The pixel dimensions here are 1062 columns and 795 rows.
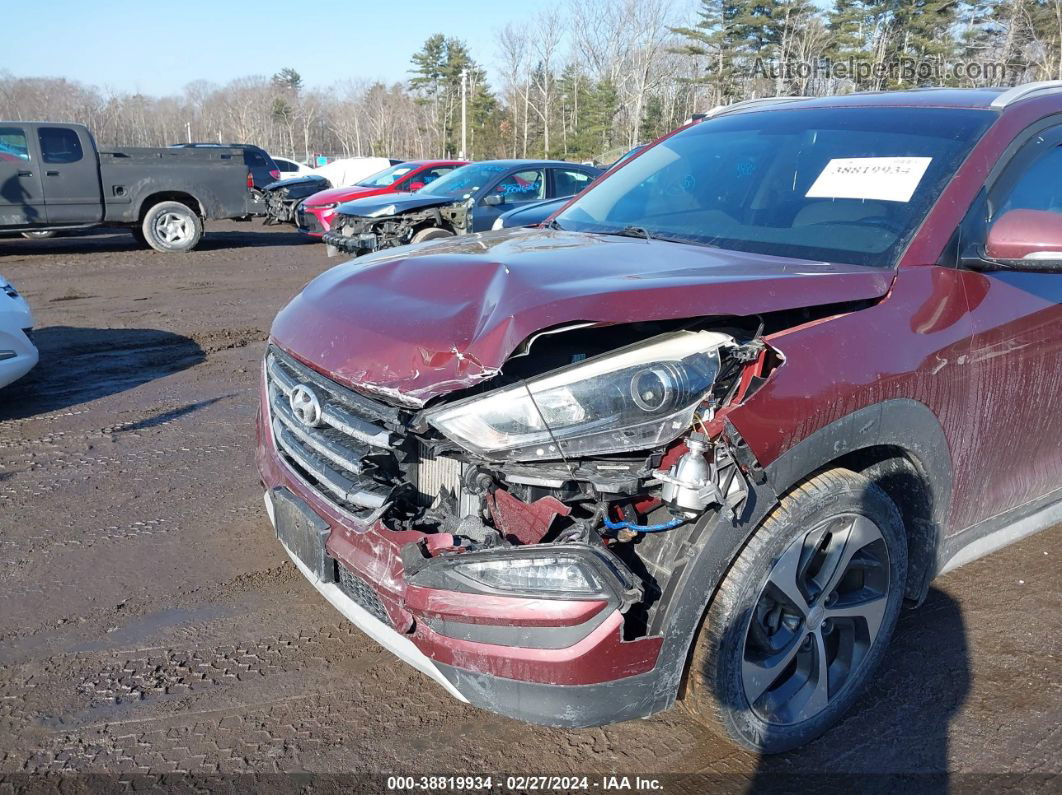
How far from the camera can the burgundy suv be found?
80.3 inches

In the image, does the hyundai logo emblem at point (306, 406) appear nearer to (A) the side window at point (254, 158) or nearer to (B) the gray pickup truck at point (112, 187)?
(B) the gray pickup truck at point (112, 187)

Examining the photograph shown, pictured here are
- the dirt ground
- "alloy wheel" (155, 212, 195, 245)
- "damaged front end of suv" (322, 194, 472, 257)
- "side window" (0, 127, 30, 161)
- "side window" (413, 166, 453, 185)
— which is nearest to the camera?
the dirt ground

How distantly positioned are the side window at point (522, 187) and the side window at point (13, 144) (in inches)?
292

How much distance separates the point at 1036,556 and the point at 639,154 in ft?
9.02

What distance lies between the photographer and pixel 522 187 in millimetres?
11719

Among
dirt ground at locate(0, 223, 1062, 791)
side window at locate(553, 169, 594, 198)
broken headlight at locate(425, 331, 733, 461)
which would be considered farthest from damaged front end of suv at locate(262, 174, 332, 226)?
broken headlight at locate(425, 331, 733, 461)

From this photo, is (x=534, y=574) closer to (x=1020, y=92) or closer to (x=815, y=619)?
(x=815, y=619)

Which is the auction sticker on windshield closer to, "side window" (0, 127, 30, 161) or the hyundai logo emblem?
the hyundai logo emblem

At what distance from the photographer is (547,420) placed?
2066 millimetres

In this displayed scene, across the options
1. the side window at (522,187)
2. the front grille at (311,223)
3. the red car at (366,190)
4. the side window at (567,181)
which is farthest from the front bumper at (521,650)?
the front grille at (311,223)

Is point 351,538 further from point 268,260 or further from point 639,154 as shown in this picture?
point 268,260

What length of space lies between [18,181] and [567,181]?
8.48 m

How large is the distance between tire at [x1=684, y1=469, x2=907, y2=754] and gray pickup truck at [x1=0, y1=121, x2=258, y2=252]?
537 inches

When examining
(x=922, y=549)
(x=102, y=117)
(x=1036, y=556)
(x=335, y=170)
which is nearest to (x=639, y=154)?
(x=922, y=549)
